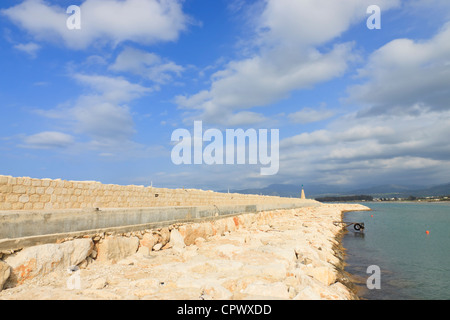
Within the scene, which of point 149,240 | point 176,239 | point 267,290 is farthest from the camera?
point 176,239

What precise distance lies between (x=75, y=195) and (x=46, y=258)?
1.65m

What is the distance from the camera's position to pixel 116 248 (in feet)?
19.5

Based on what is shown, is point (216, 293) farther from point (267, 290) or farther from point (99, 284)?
point (99, 284)

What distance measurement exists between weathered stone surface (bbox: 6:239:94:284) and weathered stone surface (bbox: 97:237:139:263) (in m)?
0.31

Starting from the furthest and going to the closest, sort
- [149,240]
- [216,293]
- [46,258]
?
[149,240]
[46,258]
[216,293]

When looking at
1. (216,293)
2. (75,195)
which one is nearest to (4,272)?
(75,195)

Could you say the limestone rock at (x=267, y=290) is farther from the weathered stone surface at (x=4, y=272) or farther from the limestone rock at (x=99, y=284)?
the weathered stone surface at (x=4, y=272)

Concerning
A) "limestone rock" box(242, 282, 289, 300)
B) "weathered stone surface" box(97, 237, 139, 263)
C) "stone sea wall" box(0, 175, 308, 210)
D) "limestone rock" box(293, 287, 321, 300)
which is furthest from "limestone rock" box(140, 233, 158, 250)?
"limestone rock" box(293, 287, 321, 300)

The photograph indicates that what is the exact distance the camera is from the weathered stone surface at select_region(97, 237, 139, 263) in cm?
561

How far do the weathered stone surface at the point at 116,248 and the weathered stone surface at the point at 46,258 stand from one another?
311mm
